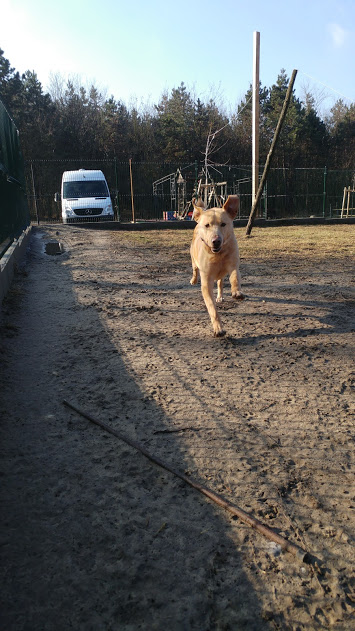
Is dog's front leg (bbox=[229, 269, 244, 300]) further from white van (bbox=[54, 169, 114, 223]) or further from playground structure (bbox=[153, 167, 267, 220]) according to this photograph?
playground structure (bbox=[153, 167, 267, 220])

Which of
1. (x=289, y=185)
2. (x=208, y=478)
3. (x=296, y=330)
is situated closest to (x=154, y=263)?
(x=296, y=330)

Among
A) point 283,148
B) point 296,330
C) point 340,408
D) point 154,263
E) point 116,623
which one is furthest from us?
point 283,148

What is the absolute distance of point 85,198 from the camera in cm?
1839

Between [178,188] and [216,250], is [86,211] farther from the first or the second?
[216,250]

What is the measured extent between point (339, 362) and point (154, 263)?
591 cm

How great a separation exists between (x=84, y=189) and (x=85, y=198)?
1.90ft

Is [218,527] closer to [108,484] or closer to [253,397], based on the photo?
[108,484]

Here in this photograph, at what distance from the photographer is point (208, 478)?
81.4 inches

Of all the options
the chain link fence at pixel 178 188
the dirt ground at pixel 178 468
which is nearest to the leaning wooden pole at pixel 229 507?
the dirt ground at pixel 178 468

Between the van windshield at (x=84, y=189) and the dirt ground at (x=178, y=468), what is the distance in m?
14.8

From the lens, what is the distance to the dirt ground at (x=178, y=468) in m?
1.45

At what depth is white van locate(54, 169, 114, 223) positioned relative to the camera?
711 inches

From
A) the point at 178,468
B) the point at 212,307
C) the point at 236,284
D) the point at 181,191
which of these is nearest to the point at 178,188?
the point at 181,191

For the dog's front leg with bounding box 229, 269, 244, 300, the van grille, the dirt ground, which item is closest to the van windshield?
the van grille
